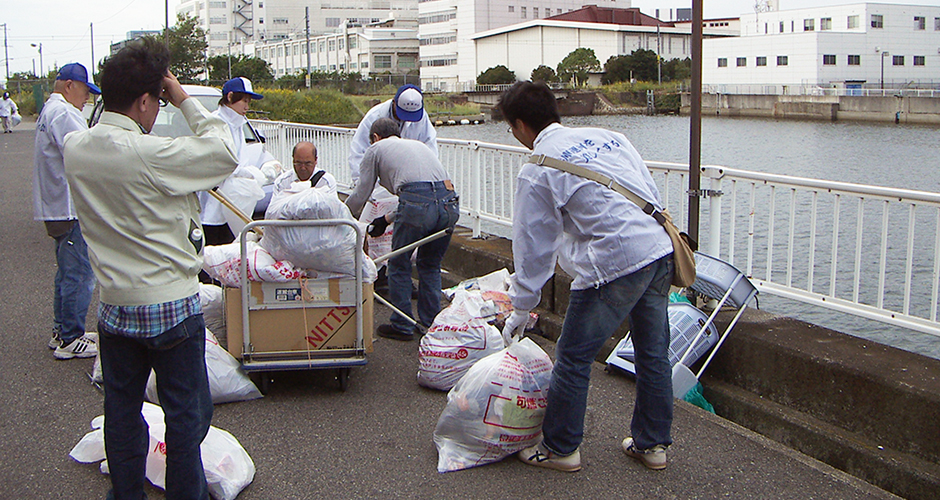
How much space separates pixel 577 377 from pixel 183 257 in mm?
1748

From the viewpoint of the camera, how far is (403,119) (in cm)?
648

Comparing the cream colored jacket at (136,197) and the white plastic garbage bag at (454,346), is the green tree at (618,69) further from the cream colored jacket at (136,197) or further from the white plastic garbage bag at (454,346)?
the cream colored jacket at (136,197)

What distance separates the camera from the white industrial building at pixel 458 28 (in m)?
101

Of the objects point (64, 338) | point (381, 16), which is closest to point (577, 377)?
point (64, 338)

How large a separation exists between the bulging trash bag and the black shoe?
4.27 ft

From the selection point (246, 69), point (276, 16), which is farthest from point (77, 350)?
point (276, 16)

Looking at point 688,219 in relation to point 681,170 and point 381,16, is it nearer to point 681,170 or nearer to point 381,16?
point 681,170

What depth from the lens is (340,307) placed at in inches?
181

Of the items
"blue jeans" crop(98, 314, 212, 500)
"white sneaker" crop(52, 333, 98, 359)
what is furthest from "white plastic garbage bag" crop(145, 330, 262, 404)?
"blue jeans" crop(98, 314, 212, 500)

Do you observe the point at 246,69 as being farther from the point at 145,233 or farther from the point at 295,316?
the point at 145,233

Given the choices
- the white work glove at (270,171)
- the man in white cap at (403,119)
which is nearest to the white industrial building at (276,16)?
the man in white cap at (403,119)

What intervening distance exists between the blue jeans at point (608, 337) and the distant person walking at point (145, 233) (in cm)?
155

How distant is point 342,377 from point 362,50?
113806 millimetres

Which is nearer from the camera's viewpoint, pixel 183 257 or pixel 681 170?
pixel 183 257
